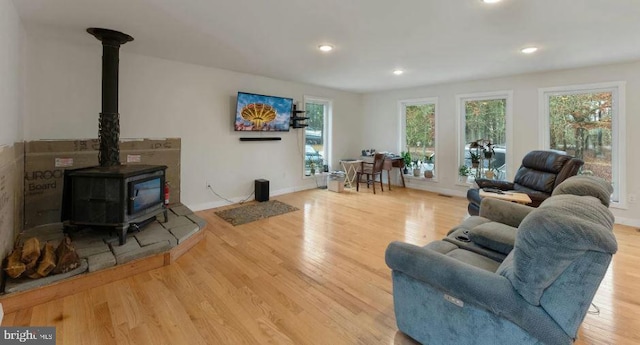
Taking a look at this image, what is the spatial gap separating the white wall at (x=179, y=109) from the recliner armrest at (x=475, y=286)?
3.80 metres

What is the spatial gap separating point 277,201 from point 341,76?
8.40 ft

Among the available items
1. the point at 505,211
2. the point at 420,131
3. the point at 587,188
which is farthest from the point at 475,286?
the point at 420,131

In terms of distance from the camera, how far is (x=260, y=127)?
17.3 ft

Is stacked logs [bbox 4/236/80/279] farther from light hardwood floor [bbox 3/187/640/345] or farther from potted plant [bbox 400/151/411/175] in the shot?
potted plant [bbox 400/151/411/175]

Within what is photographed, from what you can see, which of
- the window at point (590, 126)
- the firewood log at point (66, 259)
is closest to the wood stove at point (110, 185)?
the firewood log at point (66, 259)

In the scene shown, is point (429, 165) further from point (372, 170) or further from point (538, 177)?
point (538, 177)

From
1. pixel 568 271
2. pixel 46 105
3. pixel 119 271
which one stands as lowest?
pixel 119 271

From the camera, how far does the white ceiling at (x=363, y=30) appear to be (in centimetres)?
246

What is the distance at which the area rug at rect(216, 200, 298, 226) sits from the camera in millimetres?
4168

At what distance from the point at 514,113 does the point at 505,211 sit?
3.49 m

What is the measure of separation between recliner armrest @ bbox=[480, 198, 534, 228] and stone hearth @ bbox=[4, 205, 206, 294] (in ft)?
9.69

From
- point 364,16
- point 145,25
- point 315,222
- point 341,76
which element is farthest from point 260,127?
point 364,16

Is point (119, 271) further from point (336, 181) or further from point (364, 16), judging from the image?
point (336, 181)

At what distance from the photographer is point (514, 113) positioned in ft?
16.7
